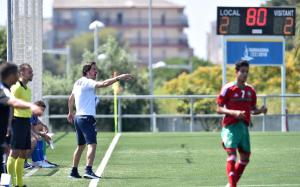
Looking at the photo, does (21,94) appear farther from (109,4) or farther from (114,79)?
(109,4)

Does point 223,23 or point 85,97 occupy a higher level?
point 223,23

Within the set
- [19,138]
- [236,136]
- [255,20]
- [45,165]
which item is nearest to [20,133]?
[19,138]

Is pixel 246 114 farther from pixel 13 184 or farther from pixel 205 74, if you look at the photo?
pixel 205 74

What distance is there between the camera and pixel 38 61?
23.6m

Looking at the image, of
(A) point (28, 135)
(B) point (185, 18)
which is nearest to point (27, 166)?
(A) point (28, 135)

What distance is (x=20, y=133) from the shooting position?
14.7 meters

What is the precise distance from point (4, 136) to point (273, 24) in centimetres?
1973

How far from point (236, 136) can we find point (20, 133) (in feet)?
10.1

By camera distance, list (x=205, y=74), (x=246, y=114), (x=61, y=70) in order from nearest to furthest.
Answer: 1. (x=246, y=114)
2. (x=205, y=74)
3. (x=61, y=70)

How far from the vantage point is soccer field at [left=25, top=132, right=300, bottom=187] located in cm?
1652

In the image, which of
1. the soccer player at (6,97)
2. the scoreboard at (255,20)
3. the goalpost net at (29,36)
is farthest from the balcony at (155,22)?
the soccer player at (6,97)

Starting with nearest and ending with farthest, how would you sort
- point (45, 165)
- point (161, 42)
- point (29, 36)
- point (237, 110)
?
point (237, 110)
point (45, 165)
point (29, 36)
point (161, 42)

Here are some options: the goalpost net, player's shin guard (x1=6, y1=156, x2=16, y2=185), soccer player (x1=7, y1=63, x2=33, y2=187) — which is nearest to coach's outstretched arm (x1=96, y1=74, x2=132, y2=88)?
soccer player (x1=7, y1=63, x2=33, y2=187)

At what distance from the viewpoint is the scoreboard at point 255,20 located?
1244 inches
